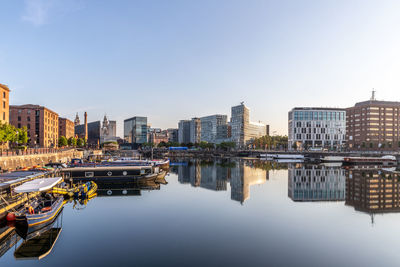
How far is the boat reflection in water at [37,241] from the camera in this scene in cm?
2667

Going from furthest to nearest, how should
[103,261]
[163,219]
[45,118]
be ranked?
[45,118] → [163,219] → [103,261]

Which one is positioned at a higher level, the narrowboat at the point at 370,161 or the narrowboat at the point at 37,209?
the narrowboat at the point at 37,209

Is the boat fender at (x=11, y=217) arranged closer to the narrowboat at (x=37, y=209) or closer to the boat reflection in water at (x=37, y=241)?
the narrowboat at (x=37, y=209)

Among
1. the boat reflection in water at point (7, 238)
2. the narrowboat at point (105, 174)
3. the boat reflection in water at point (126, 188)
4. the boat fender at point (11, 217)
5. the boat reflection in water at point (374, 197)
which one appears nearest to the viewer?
the boat reflection in water at point (7, 238)

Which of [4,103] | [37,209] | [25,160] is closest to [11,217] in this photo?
[37,209]

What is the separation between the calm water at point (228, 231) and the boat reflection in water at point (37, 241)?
0.80 metres

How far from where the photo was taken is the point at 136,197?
5688 centimetres

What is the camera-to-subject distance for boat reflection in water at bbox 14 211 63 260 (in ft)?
87.5

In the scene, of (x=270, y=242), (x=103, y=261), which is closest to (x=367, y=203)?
(x=270, y=242)

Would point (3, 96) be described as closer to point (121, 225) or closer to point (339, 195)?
point (121, 225)

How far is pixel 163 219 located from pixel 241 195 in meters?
25.9

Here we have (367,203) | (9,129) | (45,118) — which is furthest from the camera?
(45,118)

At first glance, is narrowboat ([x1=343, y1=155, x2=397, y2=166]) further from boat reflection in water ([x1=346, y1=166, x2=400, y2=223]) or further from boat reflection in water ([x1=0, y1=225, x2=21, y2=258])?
boat reflection in water ([x1=0, y1=225, x2=21, y2=258])

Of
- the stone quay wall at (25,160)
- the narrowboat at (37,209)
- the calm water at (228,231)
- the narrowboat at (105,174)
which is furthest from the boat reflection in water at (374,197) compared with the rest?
the stone quay wall at (25,160)
